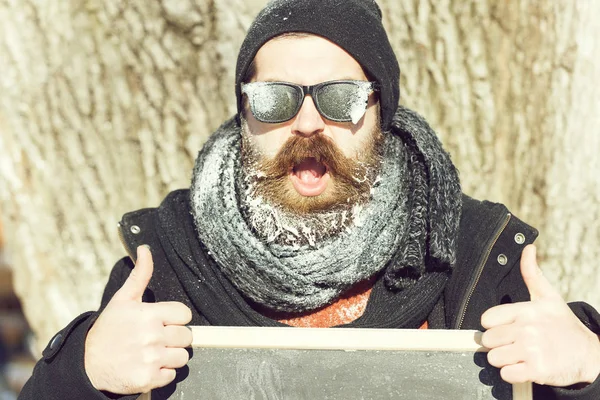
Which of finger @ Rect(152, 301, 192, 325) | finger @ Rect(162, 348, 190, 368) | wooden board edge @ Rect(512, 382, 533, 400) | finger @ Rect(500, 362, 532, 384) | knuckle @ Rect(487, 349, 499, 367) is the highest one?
finger @ Rect(152, 301, 192, 325)

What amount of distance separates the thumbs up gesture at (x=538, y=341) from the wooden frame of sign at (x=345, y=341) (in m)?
0.10

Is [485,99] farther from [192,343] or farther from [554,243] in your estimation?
[192,343]

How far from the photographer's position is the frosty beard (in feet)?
8.75

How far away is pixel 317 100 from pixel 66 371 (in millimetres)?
1158

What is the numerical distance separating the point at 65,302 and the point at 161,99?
1.03 metres

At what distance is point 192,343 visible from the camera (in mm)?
2184

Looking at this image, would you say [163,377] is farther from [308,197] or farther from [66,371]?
[308,197]

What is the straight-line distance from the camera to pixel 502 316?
6.77ft

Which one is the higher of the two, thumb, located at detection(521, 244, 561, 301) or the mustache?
the mustache

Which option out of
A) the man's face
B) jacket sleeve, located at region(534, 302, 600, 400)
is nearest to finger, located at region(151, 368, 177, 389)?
the man's face

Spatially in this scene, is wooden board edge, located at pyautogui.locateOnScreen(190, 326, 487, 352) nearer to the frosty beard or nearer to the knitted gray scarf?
the knitted gray scarf

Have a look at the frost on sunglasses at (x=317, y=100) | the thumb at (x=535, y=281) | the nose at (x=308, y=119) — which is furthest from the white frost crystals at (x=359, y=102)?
the thumb at (x=535, y=281)

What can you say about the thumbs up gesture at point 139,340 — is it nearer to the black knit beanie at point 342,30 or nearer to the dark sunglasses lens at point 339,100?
the dark sunglasses lens at point 339,100

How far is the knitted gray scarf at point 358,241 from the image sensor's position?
2.61 meters
